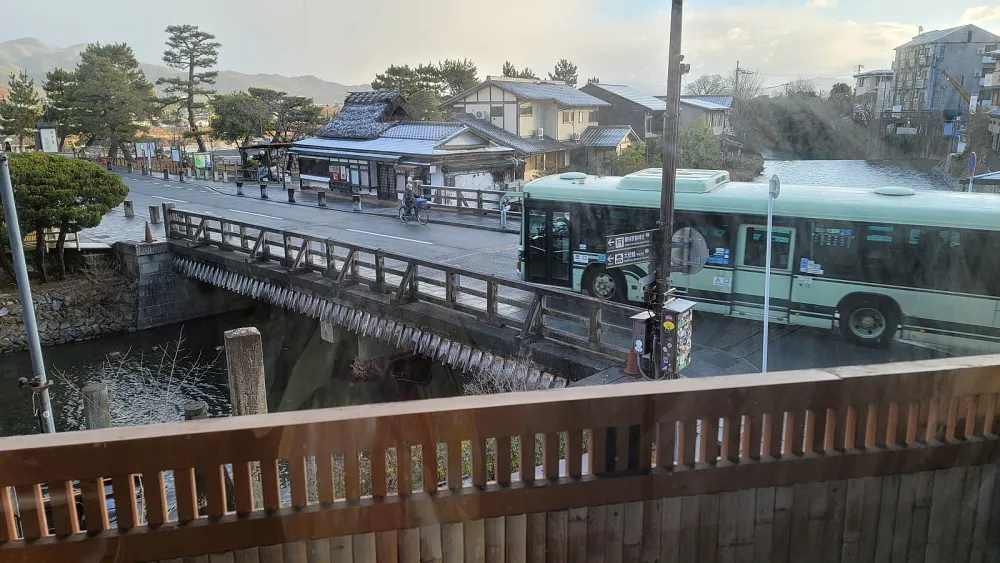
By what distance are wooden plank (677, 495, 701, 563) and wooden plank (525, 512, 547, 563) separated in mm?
445

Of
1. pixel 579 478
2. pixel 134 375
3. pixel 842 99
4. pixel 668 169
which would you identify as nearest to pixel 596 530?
pixel 579 478

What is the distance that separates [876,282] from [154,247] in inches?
522

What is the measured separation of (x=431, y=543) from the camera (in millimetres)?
1930

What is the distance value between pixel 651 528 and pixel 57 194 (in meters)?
14.0

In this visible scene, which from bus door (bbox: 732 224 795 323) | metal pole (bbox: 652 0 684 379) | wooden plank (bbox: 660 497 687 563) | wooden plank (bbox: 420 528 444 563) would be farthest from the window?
wooden plank (bbox: 420 528 444 563)

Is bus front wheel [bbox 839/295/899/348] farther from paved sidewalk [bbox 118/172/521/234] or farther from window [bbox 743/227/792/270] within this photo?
paved sidewalk [bbox 118/172/521/234]

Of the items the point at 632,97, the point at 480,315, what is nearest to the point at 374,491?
the point at 480,315

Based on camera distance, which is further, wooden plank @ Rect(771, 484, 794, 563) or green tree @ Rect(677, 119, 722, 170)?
green tree @ Rect(677, 119, 722, 170)

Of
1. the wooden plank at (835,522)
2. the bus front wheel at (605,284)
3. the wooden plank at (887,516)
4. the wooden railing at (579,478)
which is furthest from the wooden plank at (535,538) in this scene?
the bus front wheel at (605,284)

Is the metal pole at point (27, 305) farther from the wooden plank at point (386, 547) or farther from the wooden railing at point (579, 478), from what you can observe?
the wooden plank at point (386, 547)

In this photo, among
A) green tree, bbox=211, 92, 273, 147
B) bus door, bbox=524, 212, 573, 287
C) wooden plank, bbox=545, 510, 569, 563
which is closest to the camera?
wooden plank, bbox=545, 510, 569, 563

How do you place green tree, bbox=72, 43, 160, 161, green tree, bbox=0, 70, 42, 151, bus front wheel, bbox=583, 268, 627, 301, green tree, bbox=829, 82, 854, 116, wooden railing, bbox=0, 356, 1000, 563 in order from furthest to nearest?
green tree, bbox=72, 43, 160, 161 < green tree, bbox=0, 70, 42, 151 < bus front wheel, bbox=583, 268, 627, 301 < green tree, bbox=829, 82, 854, 116 < wooden railing, bbox=0, 356, 1000, 563

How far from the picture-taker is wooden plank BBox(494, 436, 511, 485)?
1.95m

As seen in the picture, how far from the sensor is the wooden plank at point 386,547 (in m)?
1.89
